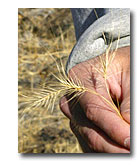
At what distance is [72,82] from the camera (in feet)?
3.26

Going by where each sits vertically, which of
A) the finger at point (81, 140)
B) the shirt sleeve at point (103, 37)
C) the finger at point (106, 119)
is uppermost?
the shirt sleeve at point (103, 37)

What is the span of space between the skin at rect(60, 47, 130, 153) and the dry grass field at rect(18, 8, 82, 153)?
0.21 m

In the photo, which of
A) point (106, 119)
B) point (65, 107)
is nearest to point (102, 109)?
point (106, 119)

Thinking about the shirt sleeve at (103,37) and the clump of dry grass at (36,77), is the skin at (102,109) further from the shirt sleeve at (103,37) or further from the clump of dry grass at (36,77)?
the clump of dry grass at (36,77)

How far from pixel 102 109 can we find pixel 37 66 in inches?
20.0

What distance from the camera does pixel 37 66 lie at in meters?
1.35

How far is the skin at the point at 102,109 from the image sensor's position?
2.97 feet

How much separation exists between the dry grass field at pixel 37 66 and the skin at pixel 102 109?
0.21m

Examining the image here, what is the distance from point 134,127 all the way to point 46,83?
36cm

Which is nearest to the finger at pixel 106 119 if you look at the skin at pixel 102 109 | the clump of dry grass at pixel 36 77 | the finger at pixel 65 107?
the skin at pixel 102 109

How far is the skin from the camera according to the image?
2.97 feet
